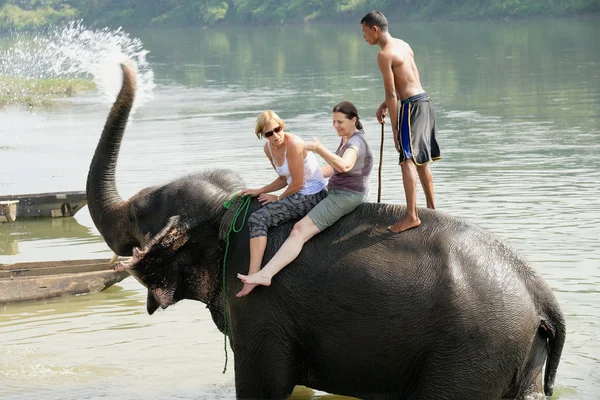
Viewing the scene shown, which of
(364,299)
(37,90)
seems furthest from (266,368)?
(37,90)

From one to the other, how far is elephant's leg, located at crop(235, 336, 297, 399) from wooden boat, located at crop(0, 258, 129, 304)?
17.8 ft

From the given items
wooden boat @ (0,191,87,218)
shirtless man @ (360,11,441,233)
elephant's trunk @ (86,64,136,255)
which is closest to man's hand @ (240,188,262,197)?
elephant's trunk @ (86,64,136,255)

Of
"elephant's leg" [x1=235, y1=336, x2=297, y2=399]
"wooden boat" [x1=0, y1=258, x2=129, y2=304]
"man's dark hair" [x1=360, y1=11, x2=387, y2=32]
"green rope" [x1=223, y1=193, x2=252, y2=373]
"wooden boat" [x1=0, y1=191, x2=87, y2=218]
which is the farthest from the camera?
"wooden boat" [x1=0, y1=191, x2=87, y2=218]

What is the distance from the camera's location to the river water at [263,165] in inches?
378

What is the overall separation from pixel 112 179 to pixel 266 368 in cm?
161

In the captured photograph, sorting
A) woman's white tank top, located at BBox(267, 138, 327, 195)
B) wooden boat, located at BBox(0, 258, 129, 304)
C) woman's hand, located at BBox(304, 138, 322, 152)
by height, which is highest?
woman's hand, located at BBox(304, 138, 322, 152)

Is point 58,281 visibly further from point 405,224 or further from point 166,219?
point 405,224

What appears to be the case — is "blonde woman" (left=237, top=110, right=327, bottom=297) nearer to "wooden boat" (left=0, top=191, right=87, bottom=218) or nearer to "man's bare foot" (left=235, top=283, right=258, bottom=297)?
"man's bare foot" (left=235, top=283, right=258, bottom=297)

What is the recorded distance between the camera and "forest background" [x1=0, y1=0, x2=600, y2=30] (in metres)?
76.5

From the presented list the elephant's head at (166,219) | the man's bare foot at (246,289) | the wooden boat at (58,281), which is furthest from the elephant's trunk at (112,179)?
the wooden boat at (58,281)

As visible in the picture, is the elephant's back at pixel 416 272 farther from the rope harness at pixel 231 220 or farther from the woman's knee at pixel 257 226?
the rope harness at pixel 231 220

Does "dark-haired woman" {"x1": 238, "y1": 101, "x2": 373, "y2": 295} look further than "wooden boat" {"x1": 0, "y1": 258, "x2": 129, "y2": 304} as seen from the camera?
No

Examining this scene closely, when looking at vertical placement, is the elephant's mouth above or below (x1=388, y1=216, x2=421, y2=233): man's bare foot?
below

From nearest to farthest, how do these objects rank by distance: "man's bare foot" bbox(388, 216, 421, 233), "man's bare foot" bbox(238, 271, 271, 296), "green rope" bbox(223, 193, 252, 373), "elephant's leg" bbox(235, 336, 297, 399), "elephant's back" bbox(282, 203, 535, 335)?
"elephant's back" bbox(282, 203, 535, 335)
"man's bare foot" bbox(388, 216, 421, 233)
"man's bare foot" bbox(238, 271, 271, 296)
"elephant's leg" bbox(235, 336, 297, 399)
"green rope" bbox(223, 193, 252, 373)
